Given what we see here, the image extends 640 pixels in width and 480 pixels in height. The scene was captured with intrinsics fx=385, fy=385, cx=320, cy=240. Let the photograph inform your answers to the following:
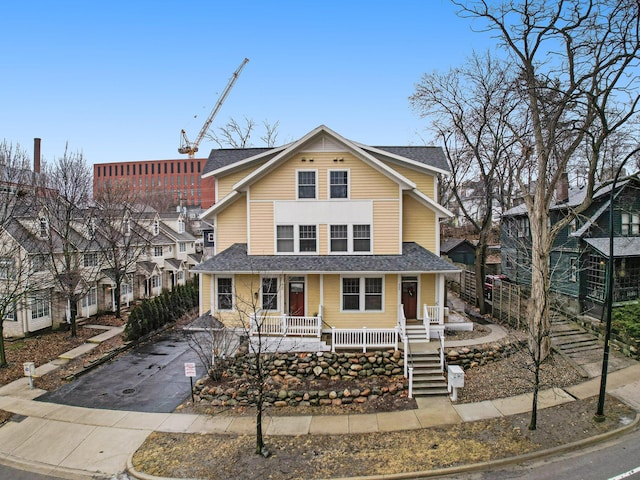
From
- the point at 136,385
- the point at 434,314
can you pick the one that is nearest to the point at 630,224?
the point at 434,314

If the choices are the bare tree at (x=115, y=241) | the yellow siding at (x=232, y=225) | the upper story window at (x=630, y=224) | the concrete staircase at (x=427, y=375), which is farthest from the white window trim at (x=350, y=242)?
the bare tree at (x=115, y=241)

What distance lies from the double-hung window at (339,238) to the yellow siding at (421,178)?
164 inches

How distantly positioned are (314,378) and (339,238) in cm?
627

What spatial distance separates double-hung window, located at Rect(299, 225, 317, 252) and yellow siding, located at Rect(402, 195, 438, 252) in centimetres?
446

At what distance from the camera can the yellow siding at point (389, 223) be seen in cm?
1770

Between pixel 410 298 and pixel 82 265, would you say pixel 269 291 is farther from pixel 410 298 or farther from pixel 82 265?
pixel 82 265

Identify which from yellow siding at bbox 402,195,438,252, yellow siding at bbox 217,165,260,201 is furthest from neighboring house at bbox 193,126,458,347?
yellow siding at bbox 217,165,260,201

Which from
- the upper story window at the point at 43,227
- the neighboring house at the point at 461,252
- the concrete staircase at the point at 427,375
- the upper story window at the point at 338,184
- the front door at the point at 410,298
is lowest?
the concrete staircase at the point at 427,375

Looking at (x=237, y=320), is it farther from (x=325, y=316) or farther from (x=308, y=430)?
(x=308, y=430)

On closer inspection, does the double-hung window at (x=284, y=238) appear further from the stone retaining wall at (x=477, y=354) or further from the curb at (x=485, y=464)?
the curb at (x=485, y=464)

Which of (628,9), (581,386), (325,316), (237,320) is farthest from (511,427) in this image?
(628,9)

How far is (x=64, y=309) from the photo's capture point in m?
26.2

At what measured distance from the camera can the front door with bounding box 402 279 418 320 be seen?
17828mm

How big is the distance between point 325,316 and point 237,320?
4056 millimetres
